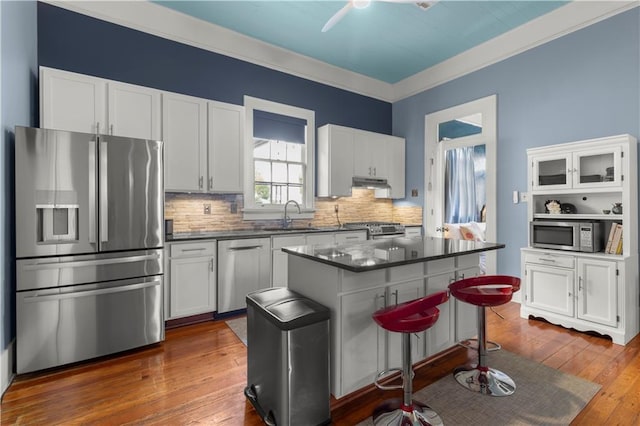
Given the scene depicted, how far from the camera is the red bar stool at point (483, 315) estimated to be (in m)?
2.14

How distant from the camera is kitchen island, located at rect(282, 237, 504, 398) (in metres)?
1.95

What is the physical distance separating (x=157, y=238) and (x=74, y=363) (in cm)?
120

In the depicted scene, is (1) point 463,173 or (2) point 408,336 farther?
(1) point 463,173

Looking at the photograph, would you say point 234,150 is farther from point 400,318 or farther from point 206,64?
point 400,318

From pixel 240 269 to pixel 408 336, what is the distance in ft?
7.76

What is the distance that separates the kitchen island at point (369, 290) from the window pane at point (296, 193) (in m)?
2.44

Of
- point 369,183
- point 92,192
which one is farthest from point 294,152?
point 92,192

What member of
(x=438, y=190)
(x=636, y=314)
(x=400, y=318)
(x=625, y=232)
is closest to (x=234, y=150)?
(x=400, y=318)

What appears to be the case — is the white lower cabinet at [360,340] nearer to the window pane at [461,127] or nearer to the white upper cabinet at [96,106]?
the white upper cabinet at [96,106]

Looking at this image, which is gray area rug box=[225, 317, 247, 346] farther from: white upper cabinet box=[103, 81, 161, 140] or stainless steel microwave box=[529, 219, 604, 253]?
stainless steel microwave box=[529, 219, 604, 253]

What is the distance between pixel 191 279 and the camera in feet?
11.1

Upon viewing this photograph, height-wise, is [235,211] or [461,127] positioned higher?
[461,127]

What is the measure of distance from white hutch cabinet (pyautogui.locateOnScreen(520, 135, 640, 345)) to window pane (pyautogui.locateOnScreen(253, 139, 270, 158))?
343 centimetres

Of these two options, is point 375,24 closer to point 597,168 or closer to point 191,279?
point 597,168
